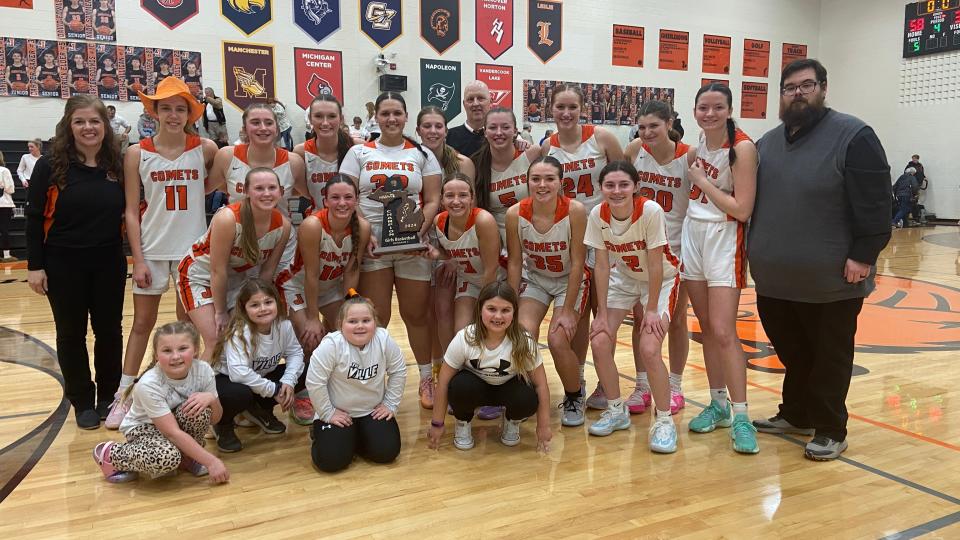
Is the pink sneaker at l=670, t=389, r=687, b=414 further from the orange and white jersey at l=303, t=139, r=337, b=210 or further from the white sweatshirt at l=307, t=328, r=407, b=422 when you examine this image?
the orange and white jersey at l=303, t=139, r=337, b=210

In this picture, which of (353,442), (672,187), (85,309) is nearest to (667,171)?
(672,187)

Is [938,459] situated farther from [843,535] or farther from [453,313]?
[453,313]

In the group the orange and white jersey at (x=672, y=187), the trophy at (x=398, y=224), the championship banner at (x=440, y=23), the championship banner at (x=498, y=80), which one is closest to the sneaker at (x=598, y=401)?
the orange and white jersey at (x=672, y=187)

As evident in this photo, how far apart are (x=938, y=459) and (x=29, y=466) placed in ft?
13.1

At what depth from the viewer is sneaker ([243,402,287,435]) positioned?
3570 millimetres

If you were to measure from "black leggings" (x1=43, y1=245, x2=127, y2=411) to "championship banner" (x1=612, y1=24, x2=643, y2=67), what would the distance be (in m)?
13.2

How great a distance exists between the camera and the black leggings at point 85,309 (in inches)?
137

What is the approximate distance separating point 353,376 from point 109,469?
106cm

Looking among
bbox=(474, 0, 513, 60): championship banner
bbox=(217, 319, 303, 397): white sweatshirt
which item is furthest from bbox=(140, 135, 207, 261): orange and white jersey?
bbox=(474, 0, 513, 60): championship banner

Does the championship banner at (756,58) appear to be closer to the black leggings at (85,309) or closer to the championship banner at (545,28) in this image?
the championship banner at (545,28)

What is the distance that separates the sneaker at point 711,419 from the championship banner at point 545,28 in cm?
1170

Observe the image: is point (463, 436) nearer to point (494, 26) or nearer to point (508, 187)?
point (508, 187)

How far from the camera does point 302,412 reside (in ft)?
12.3

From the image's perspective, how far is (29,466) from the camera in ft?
10.2
